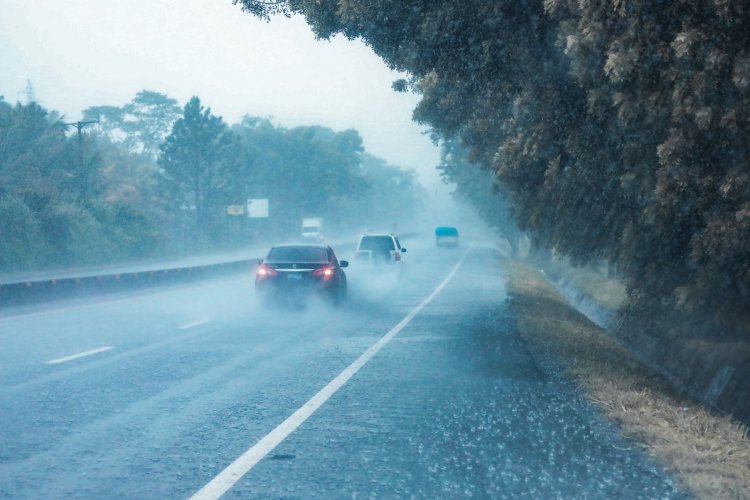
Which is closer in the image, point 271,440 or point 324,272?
point 271,440

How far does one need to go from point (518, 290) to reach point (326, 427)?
2221 cm

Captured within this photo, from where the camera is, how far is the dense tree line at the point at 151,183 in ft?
171

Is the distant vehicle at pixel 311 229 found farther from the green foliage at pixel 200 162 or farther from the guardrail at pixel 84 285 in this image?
the guardrail at pixel 84 285

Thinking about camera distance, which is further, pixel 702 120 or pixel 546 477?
pixel 702 120

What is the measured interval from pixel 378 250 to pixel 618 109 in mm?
22867

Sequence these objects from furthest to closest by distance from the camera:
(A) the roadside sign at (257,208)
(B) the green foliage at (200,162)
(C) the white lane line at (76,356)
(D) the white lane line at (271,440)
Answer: (A) the roadside sign at (257,208), (B) the green foliage at (200,162), (C) the white lane line at (76,356), (D) the white lane line at (271,440)

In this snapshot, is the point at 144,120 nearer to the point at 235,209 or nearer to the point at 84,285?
the point at 235,209

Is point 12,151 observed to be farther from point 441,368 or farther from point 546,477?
point 546,477

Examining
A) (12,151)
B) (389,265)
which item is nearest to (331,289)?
(389,265)

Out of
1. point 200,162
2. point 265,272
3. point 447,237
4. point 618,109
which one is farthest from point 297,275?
point 447,237

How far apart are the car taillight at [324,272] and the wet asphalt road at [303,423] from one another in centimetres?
376

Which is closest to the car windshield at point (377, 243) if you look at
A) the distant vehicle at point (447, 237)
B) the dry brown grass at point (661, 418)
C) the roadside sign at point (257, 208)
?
the dry brown grass at point (661, 418)

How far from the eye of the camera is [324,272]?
67.7ft

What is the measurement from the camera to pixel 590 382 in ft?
35.1
